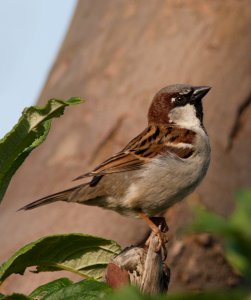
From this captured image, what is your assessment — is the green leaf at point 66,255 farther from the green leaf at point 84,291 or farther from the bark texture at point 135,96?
the bark texture at point 135,96

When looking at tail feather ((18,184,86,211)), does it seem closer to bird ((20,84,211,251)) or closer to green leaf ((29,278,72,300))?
bird ((20,84,211,251))

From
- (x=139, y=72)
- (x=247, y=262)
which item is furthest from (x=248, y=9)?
Result: (x=247, y=262)

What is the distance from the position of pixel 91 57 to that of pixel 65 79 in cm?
31

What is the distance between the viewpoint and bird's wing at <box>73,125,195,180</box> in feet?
15.7

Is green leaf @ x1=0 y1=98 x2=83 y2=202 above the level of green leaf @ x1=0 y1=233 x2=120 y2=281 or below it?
above

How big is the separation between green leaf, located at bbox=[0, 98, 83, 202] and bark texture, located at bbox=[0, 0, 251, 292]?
4.28 metres

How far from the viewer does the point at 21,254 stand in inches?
69.7

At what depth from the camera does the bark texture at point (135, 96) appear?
6387 millimetres

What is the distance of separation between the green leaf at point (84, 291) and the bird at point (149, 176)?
2.79m

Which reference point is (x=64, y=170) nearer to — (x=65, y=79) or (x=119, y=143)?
(x=119, y=143)

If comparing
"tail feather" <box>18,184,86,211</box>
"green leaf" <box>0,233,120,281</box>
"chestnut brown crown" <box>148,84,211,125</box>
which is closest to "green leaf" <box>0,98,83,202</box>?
"green leaf" <box>0,233,120,281</box>

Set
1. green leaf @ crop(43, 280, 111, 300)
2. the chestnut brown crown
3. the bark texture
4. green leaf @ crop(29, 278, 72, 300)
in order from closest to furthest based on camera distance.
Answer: green leaf @ crop(43, 280, 111, 300)
green leaf @ crop(29, 278, 72, 300)
the chestnut brown crown
the bark texture

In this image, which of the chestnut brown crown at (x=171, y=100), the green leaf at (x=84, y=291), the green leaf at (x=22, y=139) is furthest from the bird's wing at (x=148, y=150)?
the green leaf at (x=84, y=291)

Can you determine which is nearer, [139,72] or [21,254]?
[21,254]
